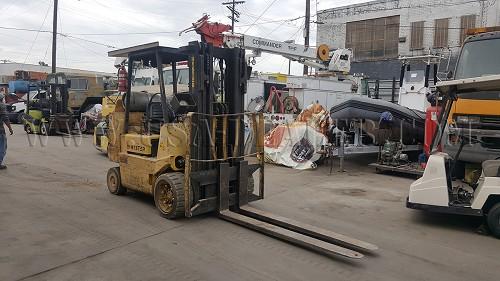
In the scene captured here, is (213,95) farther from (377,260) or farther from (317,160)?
(317,160)

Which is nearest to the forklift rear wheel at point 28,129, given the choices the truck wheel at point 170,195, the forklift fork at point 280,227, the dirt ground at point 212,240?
the dirt ground at point 212,240

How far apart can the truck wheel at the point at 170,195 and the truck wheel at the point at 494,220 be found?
421cm

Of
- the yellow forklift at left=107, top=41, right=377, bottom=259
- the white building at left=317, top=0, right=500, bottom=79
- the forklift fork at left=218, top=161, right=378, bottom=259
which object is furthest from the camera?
the white building at left=317, top=0, right=500, bottom=79

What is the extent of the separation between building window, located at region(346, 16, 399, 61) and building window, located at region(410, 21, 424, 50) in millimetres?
1158

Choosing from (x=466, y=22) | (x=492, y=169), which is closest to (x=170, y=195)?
(x=492, y=169)

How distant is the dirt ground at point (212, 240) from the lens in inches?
176

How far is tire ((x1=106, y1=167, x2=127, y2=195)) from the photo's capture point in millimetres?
7656

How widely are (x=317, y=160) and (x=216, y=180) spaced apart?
19.5ft

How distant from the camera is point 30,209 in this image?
6.64 meters

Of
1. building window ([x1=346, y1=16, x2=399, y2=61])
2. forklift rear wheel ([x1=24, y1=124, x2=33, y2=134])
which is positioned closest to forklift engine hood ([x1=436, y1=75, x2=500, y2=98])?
forklift rear wheel ([x1=24, y1=124, x2=33, y2=134])

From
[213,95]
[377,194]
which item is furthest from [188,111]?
[377,194]

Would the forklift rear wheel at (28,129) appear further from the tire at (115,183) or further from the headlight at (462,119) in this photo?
the headlight at (462,119)

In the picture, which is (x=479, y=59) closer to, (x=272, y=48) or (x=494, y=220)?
(x=494, y=220)

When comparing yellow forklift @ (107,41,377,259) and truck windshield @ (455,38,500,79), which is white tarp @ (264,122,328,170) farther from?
yellow forklift @ (107,41,377,259)
